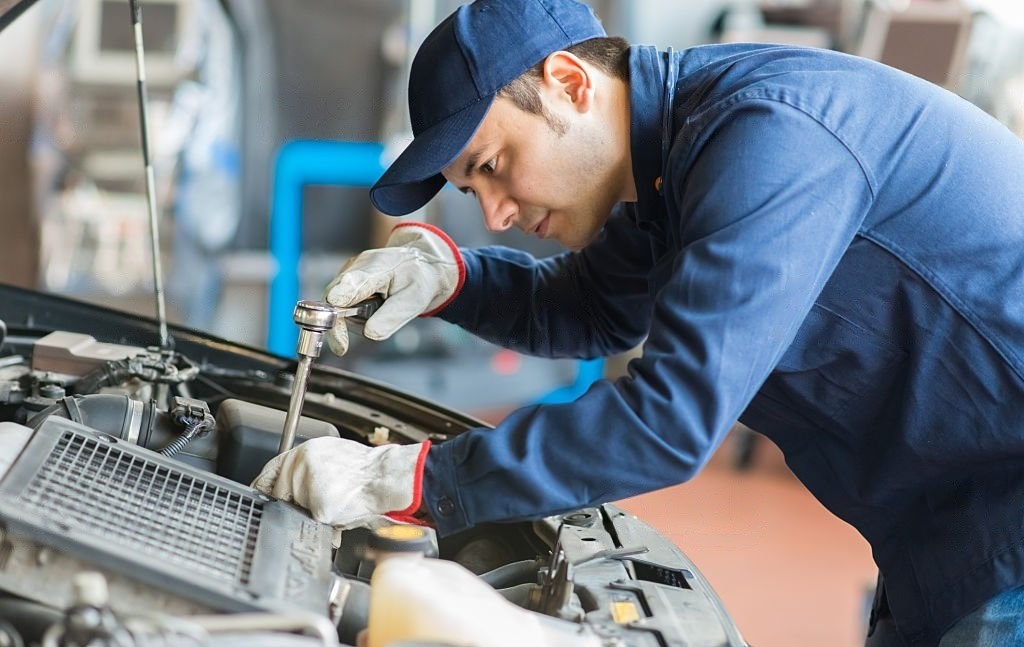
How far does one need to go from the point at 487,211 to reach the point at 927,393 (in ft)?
1.85

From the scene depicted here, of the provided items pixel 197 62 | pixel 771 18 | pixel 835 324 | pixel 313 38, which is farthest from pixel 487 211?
pixel 771 18

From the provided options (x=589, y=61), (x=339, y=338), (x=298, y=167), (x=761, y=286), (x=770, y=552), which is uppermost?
(x=589, y=61)

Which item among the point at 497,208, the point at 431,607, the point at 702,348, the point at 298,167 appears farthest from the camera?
the point at 298,167

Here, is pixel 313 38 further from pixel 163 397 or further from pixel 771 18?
pixel 163 397

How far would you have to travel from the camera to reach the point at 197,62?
4.17 m

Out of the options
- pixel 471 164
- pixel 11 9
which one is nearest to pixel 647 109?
pixel 471 164

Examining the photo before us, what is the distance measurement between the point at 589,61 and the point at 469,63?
6.4 inches

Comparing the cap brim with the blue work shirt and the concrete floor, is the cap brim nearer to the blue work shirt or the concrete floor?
the blue work shirt

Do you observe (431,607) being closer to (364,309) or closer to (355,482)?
(355,482)

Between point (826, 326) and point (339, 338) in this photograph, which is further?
point (339, 338)

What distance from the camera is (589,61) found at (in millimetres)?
1271

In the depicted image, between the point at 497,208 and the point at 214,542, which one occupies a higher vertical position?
the point at 497,208

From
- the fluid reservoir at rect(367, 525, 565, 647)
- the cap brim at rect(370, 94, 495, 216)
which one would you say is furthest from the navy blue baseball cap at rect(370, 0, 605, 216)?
the fluid reservoir at rect(367, 525, 565, 647)

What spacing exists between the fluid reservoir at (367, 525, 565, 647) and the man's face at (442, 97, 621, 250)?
51 cm
